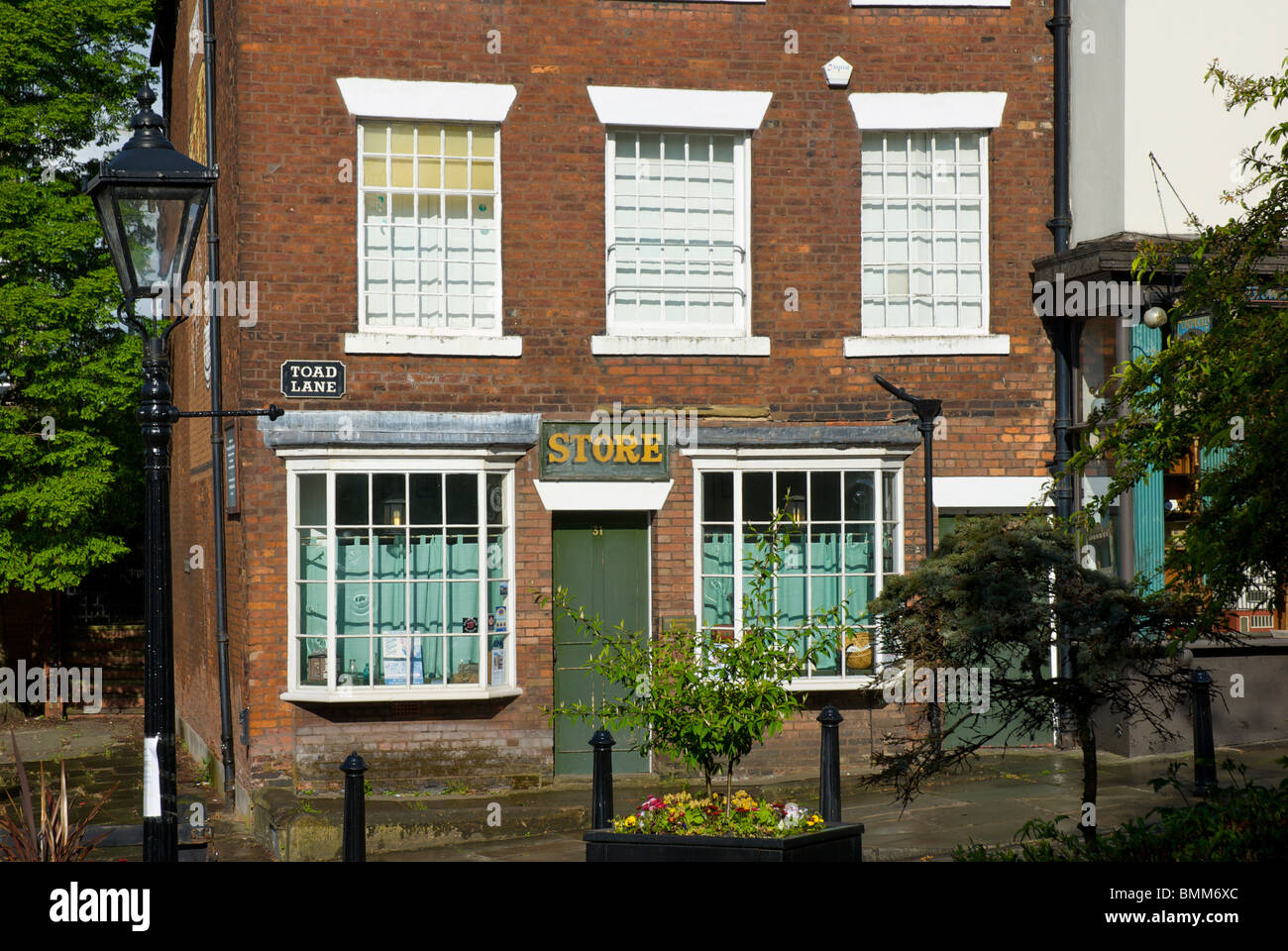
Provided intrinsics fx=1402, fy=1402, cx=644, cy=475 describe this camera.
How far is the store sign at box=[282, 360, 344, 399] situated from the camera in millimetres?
11898

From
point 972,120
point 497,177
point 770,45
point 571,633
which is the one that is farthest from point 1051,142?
point 571,633

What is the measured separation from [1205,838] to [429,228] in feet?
27.3

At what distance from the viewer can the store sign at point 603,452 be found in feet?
40.4

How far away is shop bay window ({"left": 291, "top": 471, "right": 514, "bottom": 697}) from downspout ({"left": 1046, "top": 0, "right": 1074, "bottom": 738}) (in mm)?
5074

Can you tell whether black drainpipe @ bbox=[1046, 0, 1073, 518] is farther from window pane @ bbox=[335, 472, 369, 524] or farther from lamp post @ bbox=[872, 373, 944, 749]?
window pane @ bbox=[335, 472, 369, 524]

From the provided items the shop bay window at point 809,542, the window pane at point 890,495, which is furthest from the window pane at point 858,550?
the window pane at point 890,495

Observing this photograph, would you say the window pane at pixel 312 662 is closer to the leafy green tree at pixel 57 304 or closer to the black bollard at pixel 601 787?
the black bollard at pixel 601 787

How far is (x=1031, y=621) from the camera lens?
26.2 ft

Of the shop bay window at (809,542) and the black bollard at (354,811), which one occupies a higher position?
the shop bay window at (809,542)

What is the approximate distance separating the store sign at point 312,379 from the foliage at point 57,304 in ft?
24.0

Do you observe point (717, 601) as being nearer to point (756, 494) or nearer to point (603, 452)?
point (756, 494)

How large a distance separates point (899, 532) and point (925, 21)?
466cm

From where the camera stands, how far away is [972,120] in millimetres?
12719

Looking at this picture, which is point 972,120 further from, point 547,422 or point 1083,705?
point 1083,705
